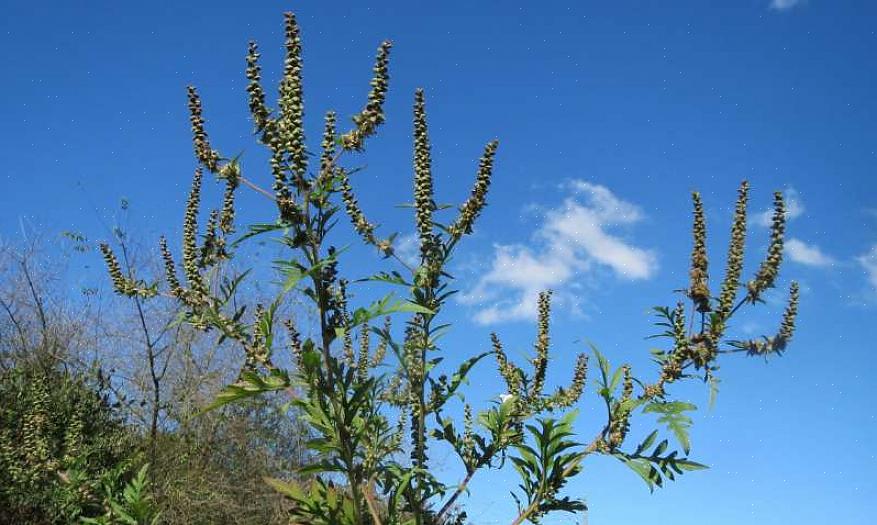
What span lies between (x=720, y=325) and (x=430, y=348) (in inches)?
47.3

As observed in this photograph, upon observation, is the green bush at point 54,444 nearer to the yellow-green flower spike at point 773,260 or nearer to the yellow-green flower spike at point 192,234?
the yellow-green flower spike at point 192,234

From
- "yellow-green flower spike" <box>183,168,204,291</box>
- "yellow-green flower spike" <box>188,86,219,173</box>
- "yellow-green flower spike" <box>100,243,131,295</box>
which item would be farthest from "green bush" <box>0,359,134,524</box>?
"yellow-green flower spike" <box>188,86,219,173</box>

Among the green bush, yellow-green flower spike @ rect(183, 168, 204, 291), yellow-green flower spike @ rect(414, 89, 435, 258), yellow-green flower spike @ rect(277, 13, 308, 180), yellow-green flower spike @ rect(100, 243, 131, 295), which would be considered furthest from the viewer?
the green bush

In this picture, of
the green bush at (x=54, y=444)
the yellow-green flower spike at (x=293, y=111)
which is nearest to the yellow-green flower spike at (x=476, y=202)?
the yellow-green flower spike at (x=293, y=111)

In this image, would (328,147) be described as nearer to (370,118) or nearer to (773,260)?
Answer: (370,118)

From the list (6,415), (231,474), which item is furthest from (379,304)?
(231,474)

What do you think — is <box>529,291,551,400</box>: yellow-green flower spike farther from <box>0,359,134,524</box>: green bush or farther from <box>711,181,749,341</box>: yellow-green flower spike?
<box>0,359,134,524</box>: green bush

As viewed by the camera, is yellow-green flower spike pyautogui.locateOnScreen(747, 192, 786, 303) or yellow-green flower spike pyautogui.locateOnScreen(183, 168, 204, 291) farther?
yellow-green flower spike pyautogui.locateOnScreen(183, 168, 204, 291)

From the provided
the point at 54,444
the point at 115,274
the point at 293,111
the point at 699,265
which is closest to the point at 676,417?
the point at 699,265

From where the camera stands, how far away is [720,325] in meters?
3.27

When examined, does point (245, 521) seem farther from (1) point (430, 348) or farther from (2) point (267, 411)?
(1) point (430, 348)

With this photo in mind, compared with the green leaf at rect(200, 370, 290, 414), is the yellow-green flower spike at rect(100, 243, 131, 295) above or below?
above

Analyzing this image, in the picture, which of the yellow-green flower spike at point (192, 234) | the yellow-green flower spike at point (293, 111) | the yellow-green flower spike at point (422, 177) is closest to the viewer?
the yellow-green flower spike at point (293, 111)

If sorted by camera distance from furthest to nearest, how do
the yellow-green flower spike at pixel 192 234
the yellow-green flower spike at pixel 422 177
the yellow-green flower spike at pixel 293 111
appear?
1. the yellow-green flower spike at pixel 192 234
2. the yellow-green flower spike at pixel 422 177
3. the yellow-green flower spike at pixel 293 111
